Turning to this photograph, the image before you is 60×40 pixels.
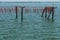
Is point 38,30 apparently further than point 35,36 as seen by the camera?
Yes

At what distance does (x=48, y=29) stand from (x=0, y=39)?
5888mm

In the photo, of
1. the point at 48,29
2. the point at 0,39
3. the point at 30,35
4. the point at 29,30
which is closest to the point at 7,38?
the point at 0,39

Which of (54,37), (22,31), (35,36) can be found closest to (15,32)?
(22,31)

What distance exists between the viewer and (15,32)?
64.6 feet

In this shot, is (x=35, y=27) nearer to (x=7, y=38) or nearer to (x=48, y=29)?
(x=48, y=29)

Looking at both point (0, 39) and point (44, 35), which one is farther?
point (44, 35)

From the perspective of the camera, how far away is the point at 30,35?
18.7 m

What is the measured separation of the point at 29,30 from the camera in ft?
67.9

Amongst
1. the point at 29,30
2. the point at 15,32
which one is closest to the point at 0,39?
the point at 15,32

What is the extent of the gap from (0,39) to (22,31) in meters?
3.56

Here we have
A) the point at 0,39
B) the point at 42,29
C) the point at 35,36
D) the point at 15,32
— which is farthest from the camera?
the point at 42,29

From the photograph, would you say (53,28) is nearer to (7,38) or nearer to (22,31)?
(22,31)

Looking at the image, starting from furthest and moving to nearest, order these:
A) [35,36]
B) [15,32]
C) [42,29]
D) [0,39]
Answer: [42,29] → [15,32] → [35,36] → [0,39]

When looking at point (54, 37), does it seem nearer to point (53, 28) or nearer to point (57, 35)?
point (57, 35)
